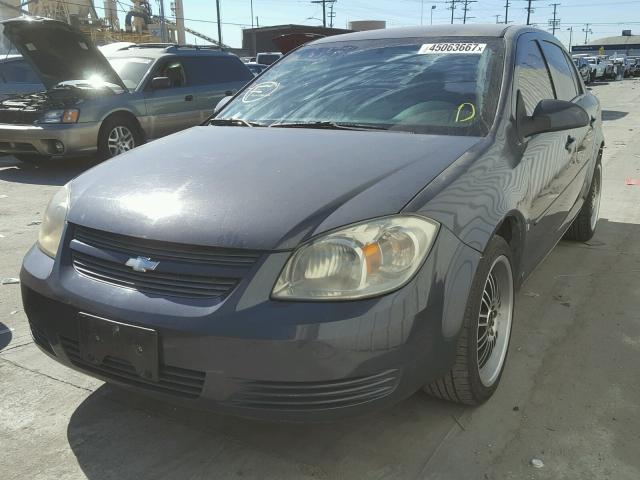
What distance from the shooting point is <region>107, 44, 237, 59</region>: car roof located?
9422 mm

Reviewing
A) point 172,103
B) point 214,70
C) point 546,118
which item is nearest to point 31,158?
point 172,103

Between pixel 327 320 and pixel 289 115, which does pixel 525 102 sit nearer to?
pixel 289 115

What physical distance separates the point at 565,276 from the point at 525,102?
1.65m

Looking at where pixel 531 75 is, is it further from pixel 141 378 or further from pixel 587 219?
pixel 141 378

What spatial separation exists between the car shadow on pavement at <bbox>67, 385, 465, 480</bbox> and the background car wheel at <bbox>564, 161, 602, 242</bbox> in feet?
9.29

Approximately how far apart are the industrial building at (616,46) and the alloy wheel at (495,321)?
82388mm

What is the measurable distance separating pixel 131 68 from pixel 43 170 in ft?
6.71

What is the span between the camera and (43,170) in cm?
883

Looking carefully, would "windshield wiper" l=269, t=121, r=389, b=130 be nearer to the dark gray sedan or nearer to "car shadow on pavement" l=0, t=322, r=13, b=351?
the dark gray sedan

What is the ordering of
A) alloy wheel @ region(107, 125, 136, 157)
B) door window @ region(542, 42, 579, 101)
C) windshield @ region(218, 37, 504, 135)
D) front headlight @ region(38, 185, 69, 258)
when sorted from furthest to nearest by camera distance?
alloy wheel @ region(107, 125, 136, 157)
door window @ region(542, 42, 579, 101)
windshield @ region(218, 37, 504, 135)
front headlight @ region(38, 185, 69, 258)

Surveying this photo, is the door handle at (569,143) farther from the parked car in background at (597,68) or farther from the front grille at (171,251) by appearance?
the parked car in background at (597,68)

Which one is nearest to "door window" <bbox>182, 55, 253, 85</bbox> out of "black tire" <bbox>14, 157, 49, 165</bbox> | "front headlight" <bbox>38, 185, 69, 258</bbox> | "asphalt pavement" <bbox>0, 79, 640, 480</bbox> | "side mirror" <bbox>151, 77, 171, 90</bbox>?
"side mirror" <bbox>151, 77, 171, 90</bbox>

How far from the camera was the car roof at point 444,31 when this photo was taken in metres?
3.28

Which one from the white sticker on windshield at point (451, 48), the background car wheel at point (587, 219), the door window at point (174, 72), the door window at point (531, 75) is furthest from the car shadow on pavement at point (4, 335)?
the door window at point (174, 72)
